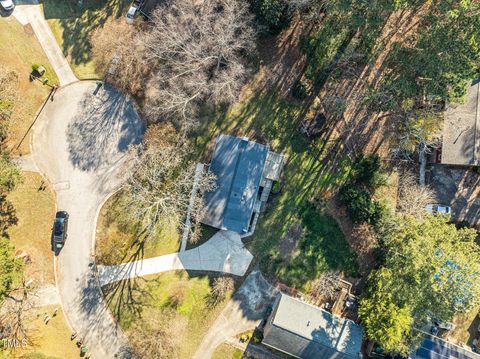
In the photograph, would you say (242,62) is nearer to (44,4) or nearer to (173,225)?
(173,225)

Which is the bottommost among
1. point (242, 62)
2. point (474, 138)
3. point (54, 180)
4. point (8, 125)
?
point (54, 180)

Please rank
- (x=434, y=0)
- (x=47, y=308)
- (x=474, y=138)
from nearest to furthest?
(x=434, y=0), (x=474, y=138), (x=47, y=308)

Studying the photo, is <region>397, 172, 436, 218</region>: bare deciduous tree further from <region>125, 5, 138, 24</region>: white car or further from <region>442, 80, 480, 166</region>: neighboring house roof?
<region>125, 5, 138, 24</region>: white car

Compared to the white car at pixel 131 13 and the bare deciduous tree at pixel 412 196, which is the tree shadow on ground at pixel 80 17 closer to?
the white car at pixel 131 13

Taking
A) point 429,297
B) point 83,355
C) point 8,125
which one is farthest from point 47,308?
point 429,297

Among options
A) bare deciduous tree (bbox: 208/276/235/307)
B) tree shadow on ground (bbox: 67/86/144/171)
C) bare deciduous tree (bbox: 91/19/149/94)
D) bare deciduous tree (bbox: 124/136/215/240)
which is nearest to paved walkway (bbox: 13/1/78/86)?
tree shadow on ground (bbox: 67/86/144/171)

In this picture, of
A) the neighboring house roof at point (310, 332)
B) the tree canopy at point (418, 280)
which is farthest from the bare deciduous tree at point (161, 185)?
the tree canopy at point (418, 280)

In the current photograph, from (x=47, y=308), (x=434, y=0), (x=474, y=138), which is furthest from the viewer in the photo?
(x=47, y=308)
